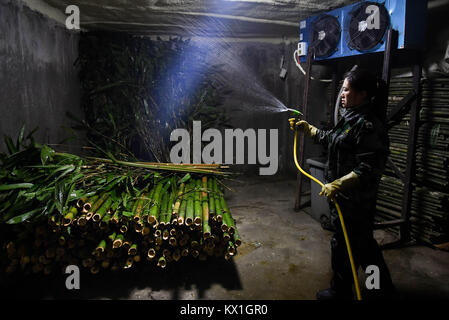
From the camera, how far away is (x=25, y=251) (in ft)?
9.14

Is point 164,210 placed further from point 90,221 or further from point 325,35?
point 325,35

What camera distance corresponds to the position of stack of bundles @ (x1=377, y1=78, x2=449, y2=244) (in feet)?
12.0

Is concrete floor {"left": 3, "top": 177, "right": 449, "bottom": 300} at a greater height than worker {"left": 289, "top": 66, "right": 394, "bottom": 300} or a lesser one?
lesser

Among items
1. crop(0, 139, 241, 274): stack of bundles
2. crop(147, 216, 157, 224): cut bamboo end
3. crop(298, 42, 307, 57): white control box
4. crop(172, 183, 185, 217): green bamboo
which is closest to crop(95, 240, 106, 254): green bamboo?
crop(0, 139, 241, 274): stack of bundles

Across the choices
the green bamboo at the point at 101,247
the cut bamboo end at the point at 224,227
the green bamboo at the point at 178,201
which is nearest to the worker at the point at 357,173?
the cut bamboo end at the point at 224,227

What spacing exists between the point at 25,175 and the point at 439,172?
4.79 m

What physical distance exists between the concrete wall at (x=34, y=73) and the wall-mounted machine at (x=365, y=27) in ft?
13.3

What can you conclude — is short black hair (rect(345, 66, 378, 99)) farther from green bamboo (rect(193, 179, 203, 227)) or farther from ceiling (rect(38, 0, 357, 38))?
ceiling (rect(38, 0, 357, 38))

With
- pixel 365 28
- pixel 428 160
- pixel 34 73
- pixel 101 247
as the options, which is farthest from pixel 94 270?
pixel 365 28

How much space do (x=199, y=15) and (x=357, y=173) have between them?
3.97 m

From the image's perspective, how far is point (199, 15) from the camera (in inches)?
199

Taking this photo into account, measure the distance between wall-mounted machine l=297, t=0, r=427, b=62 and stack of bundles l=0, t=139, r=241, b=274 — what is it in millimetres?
2867

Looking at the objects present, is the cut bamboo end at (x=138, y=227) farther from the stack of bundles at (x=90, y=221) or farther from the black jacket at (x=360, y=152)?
the black jacket at (x=360, y=152)
